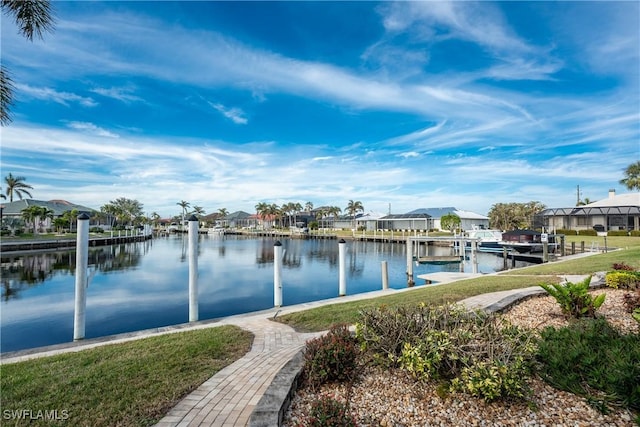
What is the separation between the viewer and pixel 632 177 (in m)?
38.7

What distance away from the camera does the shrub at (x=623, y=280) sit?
6.99 metres

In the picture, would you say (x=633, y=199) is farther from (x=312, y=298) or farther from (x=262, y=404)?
(x=262, y=404)

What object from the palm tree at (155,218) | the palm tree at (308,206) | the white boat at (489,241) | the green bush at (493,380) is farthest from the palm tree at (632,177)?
the palm tree at (155,218)

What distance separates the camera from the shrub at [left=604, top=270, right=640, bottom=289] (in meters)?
6.99

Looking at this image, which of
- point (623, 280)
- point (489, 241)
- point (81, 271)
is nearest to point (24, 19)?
point (81, 271)

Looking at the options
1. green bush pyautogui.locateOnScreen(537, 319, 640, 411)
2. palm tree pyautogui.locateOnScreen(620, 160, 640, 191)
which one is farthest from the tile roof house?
green bush pyautogui.locateOnScreen(537, 319, 640, 411)

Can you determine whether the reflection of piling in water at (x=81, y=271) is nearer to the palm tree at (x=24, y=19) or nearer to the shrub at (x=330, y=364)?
the palm tree at (x=24, y=19)

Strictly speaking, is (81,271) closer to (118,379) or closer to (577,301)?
(118,379)

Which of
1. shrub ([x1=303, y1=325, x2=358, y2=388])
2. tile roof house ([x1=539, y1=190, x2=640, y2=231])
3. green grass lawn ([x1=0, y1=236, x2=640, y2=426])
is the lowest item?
green grass lawn ([x1=0, y1=236, x2=640, y2=426])

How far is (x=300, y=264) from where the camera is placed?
2838 cm

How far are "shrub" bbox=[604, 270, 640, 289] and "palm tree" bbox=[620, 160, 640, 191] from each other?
42.0 m

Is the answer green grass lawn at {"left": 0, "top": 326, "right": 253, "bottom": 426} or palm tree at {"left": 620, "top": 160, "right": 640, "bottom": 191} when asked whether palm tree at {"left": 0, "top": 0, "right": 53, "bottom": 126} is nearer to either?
green grass lawn at {"left": 0, "top": 326, "right": 253, "bottom": 426}

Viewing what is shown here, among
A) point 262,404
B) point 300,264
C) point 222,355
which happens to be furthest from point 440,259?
point 262,404

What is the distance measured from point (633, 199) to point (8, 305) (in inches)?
2693
